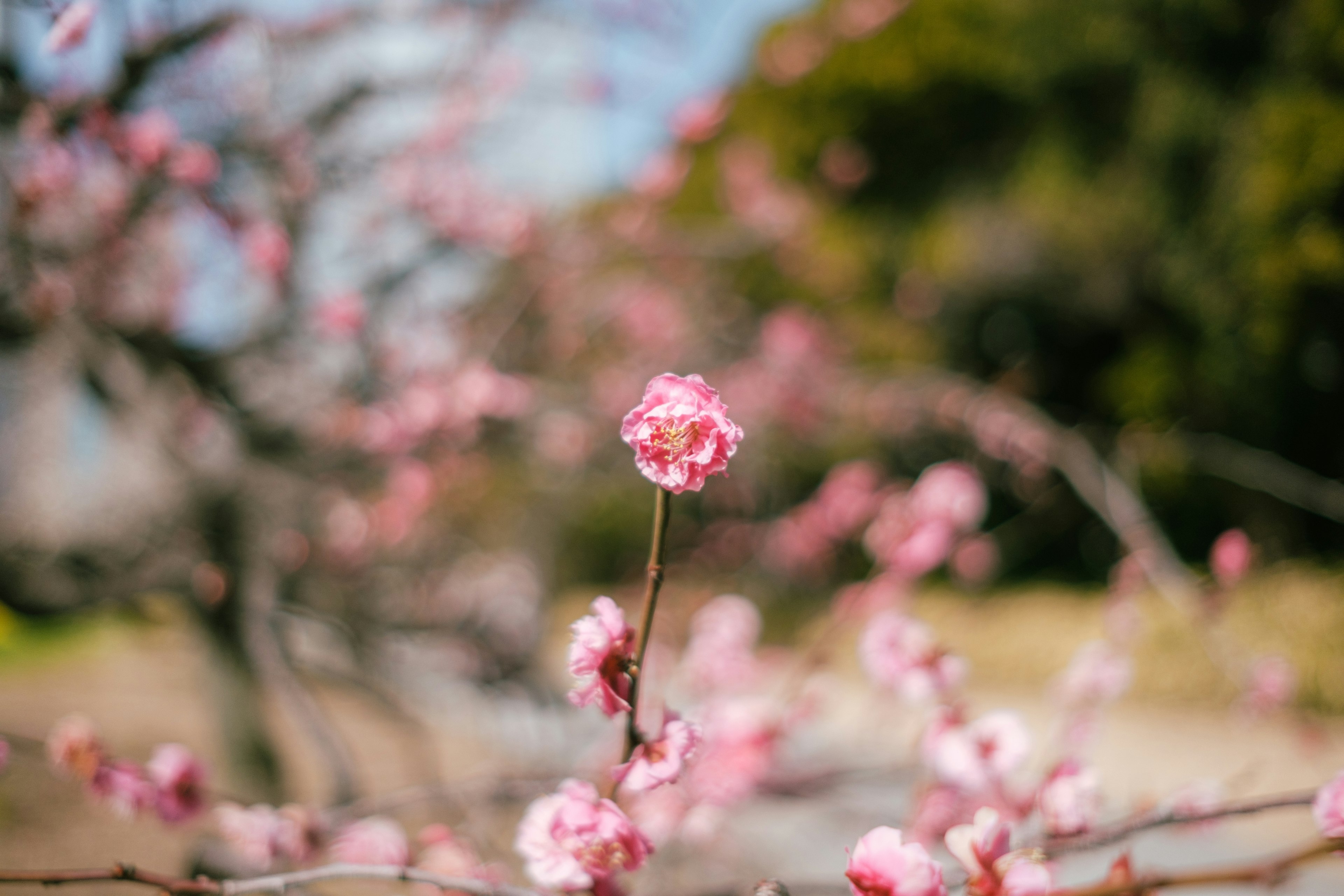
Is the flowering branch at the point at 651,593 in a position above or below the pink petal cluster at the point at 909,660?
below

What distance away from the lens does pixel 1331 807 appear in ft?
2.06

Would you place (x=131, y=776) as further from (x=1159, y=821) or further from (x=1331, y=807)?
(x=1331, y=807)

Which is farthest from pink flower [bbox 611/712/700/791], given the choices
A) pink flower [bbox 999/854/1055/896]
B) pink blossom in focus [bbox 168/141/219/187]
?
pink blossom in focus [bbox 168/141/219/187]

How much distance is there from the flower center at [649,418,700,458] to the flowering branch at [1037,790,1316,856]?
1.73ft

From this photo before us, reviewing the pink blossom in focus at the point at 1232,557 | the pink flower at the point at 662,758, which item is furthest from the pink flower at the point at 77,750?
the pink blossom in focus at the point at 1232,557

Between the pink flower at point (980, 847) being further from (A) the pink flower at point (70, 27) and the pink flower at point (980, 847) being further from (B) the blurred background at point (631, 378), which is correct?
(A) the pink flower at point (70, 27)

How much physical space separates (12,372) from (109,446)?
17.8 inches

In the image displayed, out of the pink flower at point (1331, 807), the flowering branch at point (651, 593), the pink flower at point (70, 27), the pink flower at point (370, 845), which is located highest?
the pink flower at point (70, 27)

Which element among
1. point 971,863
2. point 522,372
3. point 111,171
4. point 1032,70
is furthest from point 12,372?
point 1032,70

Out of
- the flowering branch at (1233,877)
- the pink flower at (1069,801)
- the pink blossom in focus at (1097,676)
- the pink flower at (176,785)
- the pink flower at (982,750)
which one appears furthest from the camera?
the pink blossom in focus at (1097,676)

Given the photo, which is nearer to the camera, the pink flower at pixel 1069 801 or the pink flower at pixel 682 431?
the pink flower at pixel 682 431

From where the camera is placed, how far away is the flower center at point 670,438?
24.2 inches

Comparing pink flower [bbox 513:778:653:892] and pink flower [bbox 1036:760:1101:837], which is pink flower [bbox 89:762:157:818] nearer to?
pink flower [bbox 513:778:653:892]

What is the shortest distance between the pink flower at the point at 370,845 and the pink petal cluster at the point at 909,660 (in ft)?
2.69
